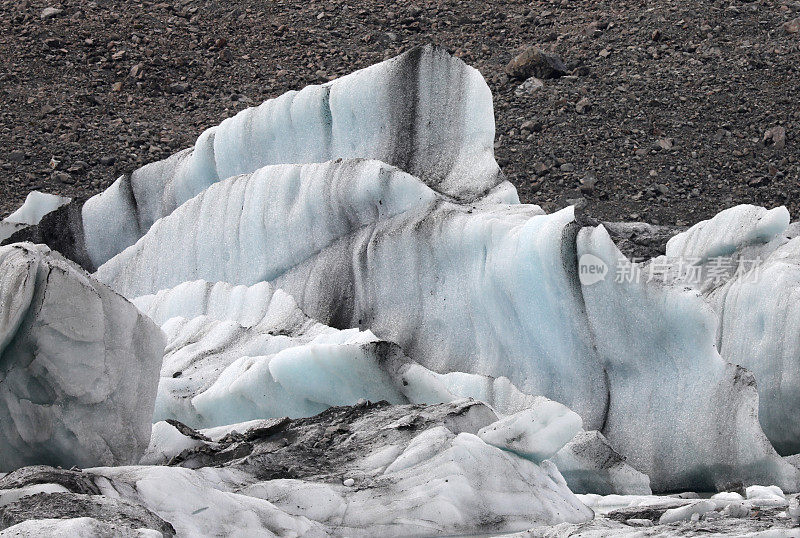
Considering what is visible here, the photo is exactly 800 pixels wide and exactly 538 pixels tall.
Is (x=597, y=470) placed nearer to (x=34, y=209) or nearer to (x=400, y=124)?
(x=400, y=124)

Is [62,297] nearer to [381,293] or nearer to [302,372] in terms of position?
[302,372]

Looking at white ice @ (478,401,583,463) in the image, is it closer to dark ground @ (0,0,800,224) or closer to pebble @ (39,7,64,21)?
dark ground @ (0,0,800,224)

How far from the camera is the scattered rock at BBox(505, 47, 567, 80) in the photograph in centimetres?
1597

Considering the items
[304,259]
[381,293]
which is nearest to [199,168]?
[304,259]

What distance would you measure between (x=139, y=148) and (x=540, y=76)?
5145 mm

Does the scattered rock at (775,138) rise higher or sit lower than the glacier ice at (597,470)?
lower

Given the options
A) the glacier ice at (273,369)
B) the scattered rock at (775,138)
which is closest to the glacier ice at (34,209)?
the glacier ice at (273,369)

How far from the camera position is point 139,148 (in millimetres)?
14812

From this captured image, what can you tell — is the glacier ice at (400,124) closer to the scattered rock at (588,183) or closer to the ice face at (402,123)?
the ice face at (402,123)

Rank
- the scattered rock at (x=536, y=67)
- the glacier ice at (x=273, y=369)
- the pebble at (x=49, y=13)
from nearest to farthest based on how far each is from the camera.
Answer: the glacier ice at (x=273, y=369) → the scattered rock at (x=536, y=67) → the pebble at (x=49, y=13)

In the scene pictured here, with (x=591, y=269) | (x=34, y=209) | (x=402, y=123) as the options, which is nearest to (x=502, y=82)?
(x=34, y=209)

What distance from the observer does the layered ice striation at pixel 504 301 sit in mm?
6930

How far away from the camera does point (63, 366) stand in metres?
5.01

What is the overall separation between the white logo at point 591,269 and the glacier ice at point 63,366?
8.90 feet
